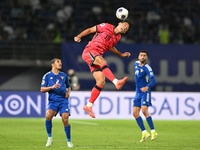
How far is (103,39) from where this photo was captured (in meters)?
9.54

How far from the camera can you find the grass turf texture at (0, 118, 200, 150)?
1060 cm

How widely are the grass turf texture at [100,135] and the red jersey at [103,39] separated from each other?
2.17 metres

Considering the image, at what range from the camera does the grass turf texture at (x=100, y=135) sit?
10602 mm

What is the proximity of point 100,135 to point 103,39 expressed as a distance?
14.9ft

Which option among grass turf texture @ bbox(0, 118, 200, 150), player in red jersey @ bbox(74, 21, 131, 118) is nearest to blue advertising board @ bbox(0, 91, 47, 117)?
grass turf texture @ bbox(0, 118, 200, 150)

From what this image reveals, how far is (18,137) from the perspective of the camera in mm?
12492

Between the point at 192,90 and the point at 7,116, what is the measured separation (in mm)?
7966

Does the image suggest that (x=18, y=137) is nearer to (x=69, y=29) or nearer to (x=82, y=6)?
(x=69, y=29)

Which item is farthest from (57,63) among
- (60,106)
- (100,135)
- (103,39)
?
(100,135)

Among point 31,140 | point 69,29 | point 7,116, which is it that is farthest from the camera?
point 69,29

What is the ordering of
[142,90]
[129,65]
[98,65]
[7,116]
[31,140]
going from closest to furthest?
[98,65] < [142,90] < [31,140] < [7,116] < [129,65]

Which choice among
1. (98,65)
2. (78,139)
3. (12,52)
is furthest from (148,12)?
(98,65)

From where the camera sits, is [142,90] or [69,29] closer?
[142,90]

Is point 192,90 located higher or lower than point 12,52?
lower
